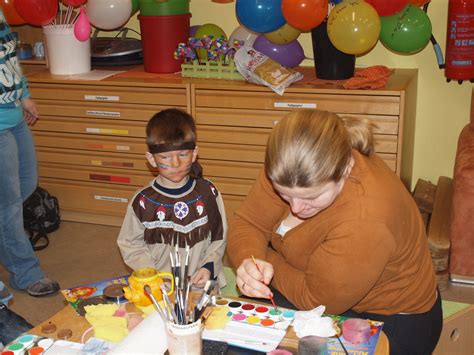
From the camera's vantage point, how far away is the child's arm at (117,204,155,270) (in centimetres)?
199

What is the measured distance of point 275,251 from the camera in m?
1.78

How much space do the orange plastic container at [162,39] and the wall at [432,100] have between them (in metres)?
0.33

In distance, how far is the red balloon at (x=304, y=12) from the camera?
267cm

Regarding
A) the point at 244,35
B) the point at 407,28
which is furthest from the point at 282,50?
the point at 407,28

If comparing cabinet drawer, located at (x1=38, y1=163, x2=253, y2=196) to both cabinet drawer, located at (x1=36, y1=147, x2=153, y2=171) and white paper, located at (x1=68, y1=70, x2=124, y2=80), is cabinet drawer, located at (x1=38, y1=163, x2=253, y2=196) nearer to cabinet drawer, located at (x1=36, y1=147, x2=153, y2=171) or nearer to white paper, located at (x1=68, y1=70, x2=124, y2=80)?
cabinet drawer, located at (x1=36, y1=147, x2=153, y2=171)

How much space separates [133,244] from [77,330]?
708mm

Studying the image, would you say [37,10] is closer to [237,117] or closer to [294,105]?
[237,117]

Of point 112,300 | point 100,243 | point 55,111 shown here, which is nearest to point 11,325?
point 112,300

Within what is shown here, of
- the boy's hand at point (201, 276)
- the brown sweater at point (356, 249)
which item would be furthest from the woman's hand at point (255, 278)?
the boy's hand at point (201, 276)

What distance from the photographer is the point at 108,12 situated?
3238mm

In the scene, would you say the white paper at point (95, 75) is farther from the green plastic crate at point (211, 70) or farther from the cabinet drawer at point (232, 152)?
the cabinet drawer at point (232, 152)

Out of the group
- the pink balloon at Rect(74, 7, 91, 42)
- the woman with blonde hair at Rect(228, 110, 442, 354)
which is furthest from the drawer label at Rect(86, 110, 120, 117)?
the woman with blonde hair at Rect(228, 110, 442, 354)

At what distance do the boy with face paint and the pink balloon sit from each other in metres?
1.41

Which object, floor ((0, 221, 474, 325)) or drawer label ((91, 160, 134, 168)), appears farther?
drawer label ((91, 160, 134, 168))
